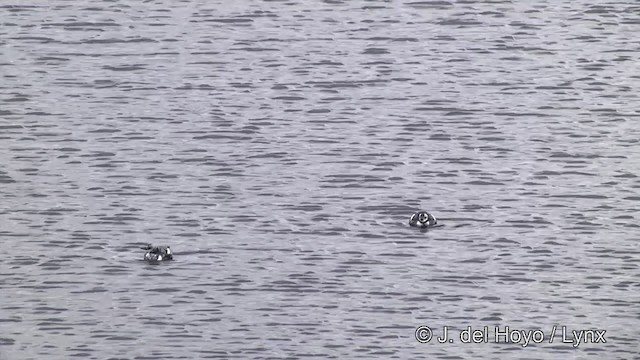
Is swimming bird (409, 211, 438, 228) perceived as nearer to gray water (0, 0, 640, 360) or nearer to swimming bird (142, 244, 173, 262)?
gray water (0, 0, 640, 360)

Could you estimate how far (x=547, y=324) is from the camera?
254 centimetres

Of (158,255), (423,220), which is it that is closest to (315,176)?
(423,220)

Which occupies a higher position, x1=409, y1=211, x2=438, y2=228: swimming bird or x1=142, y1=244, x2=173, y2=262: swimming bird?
x1=409, y1=211, x2=438, y2=228: swimming bird

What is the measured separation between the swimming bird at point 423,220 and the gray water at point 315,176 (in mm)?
24

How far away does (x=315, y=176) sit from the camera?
8.70 ft

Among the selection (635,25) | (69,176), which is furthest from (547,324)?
(69,176)

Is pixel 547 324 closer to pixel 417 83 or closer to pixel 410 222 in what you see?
pixel 410 222

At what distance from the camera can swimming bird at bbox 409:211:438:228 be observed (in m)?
2.60

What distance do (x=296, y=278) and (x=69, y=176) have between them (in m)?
0.63

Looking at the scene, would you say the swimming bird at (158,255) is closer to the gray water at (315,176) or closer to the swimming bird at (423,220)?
the gray water at (315,176)

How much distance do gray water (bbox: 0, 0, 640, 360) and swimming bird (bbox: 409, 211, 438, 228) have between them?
24mm

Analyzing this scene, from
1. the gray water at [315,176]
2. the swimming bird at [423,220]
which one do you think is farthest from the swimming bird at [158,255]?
the swimming bird at [423,220]

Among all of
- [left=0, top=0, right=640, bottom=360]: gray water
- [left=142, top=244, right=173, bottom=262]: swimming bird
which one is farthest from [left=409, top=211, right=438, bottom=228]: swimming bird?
[left=142, top=244, right=173, bottom=262]: swimming bird

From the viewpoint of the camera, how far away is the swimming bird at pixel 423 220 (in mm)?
2600
